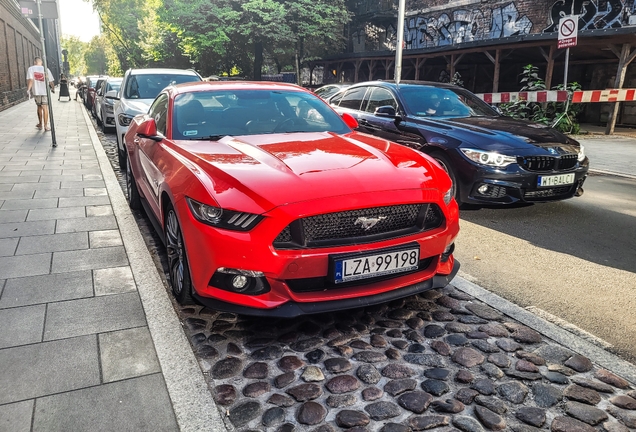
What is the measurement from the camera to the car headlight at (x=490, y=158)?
574 cm

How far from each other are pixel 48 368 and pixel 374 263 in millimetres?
1939

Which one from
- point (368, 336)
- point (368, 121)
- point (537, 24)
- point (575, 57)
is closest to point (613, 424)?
point (368, 336)

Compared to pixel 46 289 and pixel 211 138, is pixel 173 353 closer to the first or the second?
pixel 46 289

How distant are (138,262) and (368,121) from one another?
456 centimetres

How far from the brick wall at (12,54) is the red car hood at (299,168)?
24005mm

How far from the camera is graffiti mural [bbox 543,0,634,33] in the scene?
60.5 ft

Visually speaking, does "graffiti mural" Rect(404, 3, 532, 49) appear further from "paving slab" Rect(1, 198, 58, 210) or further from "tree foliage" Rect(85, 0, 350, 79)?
"paving slab" Rect(1, 198, 58, 210)

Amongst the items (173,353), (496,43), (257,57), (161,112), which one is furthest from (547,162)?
(257,57)

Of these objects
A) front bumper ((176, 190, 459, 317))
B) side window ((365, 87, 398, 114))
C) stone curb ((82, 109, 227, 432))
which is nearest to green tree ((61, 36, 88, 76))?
side window ((365, 87, 398, 114))

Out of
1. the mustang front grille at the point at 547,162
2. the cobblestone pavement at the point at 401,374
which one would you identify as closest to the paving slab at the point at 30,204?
the cobblestone pavement at the point at 401,374

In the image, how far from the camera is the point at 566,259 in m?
4.75

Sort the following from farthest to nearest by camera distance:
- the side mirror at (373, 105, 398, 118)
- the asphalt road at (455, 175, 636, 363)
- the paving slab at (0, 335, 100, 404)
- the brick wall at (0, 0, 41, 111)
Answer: the brick wall at (0, 0, 41, 111) → the side mirror at (373, 105, 398, 118) → the asphalt road at (455, 175, 636, 363) → the paving slab at (0, 335, 100, 404)

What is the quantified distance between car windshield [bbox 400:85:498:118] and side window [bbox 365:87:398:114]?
0.61 feet

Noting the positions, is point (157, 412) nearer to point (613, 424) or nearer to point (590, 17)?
point (613, 424)
